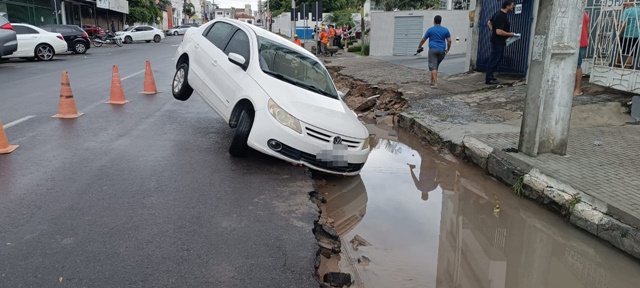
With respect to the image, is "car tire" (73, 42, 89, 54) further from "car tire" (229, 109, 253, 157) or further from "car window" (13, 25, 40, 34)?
"car tire" (229, 109, 253, 157)

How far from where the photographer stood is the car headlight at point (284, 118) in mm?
5508

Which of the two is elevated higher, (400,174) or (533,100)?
(533,100)

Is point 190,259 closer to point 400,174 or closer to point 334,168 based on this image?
point 334,168

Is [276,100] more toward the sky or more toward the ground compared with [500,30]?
more toward the ground

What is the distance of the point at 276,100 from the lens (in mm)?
5699

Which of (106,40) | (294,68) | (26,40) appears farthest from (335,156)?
(106,40)

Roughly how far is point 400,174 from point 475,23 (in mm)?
8813

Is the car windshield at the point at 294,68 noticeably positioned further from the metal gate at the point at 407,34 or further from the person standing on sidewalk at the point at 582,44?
the metal gate at the point at 407,34

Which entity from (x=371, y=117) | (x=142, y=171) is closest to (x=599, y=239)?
(x=142, y=171)

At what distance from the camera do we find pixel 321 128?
18.2 ft

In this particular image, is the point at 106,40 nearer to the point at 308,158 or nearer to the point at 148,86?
the point at 148,86

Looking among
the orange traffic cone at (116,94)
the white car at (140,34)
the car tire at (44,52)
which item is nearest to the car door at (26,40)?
the car tire at (44,52)

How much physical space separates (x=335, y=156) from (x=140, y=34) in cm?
3689

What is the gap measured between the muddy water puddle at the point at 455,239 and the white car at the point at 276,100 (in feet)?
1.81
